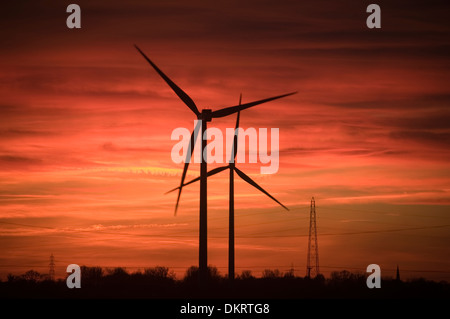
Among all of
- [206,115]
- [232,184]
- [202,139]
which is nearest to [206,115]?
[206,115]

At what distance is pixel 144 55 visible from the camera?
5219cm

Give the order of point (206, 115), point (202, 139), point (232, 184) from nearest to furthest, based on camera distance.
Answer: point (202, 139), point (206, 115), point (232, 184)

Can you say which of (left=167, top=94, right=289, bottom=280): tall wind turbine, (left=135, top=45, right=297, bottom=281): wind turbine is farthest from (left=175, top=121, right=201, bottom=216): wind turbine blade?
(left=167, top=94, right=289, bottom=280): tall wind turbine

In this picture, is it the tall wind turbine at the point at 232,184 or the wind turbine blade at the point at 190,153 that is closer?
the wind turbine blade at the point at 190,153

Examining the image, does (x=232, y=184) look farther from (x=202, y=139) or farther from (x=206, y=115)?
(x=202, y=139)

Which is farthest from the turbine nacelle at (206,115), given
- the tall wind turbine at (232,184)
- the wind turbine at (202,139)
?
the tall wind turbine at (232,184)

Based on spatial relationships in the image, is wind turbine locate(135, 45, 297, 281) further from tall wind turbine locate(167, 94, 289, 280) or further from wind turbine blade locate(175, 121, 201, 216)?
tall wind turbine locate(167, 94, 289, 280)

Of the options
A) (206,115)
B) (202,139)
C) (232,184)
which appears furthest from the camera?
(232,184)

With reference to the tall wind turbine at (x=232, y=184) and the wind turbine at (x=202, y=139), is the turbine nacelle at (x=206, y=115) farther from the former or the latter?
the tall wind turbine at (x=232, y=184)

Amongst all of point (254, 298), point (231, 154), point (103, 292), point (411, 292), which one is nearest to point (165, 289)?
point (103, 292)
